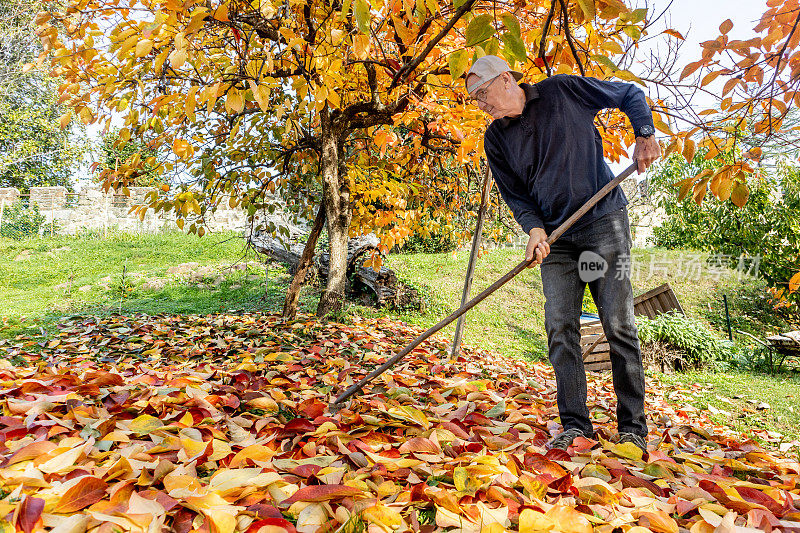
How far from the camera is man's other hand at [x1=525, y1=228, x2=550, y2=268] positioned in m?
1.85

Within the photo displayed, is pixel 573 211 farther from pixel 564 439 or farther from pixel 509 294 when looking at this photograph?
pixel 509 294

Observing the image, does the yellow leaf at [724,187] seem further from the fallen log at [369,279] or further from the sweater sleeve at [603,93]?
the fallen log at [369,279]

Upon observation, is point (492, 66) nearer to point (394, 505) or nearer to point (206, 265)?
point (394, 505)

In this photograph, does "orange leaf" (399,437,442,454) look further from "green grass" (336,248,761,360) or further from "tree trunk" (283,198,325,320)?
"green grass" (336,248,761,360)

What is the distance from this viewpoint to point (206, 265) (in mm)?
9805

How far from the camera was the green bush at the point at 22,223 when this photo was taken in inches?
565

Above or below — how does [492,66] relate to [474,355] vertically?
above

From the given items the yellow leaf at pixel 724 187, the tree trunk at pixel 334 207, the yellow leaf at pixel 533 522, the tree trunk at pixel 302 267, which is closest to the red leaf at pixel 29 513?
the yellow leaf at pixel 533 522

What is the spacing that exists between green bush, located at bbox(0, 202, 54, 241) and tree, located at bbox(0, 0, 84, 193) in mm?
2248

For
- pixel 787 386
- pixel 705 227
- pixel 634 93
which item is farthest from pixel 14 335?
pixel 705 227

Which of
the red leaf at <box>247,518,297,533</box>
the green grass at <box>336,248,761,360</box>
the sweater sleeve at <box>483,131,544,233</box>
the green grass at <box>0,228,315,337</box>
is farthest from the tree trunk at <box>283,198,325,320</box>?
the red leaf at <box>247,518,297,533</box>

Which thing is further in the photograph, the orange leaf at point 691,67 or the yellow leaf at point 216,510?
the orange leaf at point 691,67

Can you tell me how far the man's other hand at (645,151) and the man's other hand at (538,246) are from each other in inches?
18.0

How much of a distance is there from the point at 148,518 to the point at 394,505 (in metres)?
0.59
